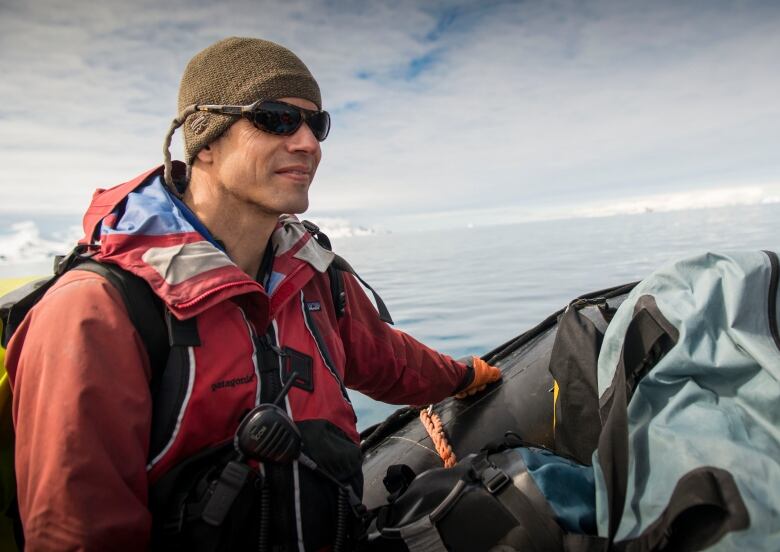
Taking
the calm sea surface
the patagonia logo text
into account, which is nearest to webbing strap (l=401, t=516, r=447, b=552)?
the patagonia logo text

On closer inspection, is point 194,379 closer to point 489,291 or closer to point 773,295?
point 773,295

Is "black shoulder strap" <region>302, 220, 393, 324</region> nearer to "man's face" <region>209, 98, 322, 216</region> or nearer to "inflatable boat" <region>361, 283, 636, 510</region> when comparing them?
"man's face" <region>209, 98, 322, 216</region>

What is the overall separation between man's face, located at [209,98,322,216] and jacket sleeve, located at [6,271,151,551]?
639 millimetres

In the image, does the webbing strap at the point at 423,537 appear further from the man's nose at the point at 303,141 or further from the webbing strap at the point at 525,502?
the man's nose at the point at 303,141

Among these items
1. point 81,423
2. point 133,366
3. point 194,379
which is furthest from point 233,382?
point 81,423

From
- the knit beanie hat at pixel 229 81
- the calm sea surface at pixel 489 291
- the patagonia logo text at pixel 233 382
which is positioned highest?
the knit beanie hat at pixel 229 81

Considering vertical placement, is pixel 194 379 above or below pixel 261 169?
below

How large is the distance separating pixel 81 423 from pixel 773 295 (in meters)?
1.84

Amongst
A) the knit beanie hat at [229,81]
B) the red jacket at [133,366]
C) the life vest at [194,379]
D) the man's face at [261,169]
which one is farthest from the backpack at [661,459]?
the knit beanie hat at [229,81]

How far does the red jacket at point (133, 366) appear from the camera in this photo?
1150 mm

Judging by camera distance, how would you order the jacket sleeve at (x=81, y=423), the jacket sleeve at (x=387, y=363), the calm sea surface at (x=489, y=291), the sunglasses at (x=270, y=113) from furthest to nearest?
the calm sea surface at (x=489, y=291)
the jacket sleeve at (x=387, y=363)
the sunglasses at (x=270, y=113)
the jacket sleeve at (x=81, y=423)

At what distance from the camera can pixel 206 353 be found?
146cm

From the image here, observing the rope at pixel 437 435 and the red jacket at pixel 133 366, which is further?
the rope at pixel 437 435

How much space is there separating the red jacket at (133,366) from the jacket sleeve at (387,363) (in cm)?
Result: 26
